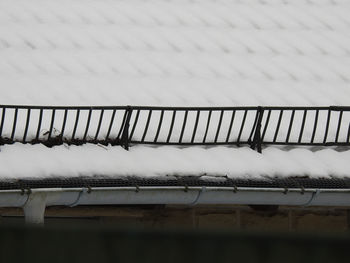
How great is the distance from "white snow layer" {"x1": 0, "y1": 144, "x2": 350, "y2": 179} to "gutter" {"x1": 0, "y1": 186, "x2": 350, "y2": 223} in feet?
0.65

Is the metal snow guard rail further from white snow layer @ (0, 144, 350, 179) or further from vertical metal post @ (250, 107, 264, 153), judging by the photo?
white snow layer @ (0, 144, 350, 179)

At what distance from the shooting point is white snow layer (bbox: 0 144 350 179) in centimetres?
841

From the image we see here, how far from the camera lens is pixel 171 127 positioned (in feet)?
30.9

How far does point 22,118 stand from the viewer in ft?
31.3

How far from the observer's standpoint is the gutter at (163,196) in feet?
26.7
